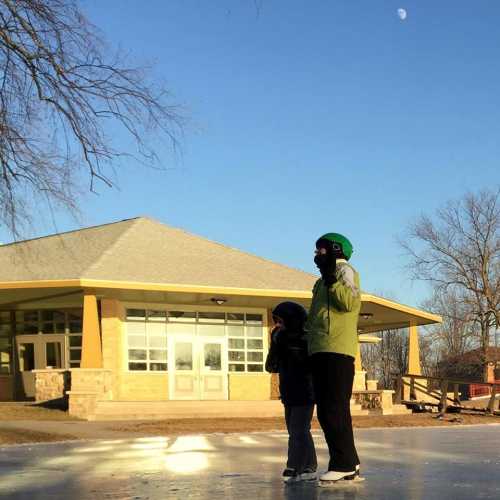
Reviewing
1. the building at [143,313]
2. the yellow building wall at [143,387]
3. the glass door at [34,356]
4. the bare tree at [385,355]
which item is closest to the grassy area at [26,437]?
the building at [143,313]

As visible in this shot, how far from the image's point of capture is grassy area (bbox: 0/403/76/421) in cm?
2134

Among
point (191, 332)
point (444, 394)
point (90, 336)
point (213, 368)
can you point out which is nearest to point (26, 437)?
point (90, 336)

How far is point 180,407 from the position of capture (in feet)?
79.9

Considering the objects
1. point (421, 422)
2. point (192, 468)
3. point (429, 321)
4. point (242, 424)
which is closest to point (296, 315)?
point (192, 468)

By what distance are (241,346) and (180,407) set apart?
658 cm

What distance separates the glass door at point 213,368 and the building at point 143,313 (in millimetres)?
35

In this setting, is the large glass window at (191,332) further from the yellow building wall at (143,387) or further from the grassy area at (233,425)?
the grassy area at (233,425)

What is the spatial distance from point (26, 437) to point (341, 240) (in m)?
10.3

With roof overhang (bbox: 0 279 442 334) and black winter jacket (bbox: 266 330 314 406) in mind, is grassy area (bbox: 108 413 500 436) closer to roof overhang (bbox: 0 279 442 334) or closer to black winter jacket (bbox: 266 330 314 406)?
roof overhang (bbox: 0 279 442 334)

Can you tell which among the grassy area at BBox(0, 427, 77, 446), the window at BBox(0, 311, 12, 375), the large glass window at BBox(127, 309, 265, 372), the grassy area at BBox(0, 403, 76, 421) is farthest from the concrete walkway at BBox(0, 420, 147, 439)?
the window at BBox(0, 311, 12, 375)

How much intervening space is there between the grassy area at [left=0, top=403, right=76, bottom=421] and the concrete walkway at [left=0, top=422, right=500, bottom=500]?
10.7 meters

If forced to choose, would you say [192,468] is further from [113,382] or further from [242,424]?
[113,382]

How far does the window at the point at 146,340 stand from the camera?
28.4m

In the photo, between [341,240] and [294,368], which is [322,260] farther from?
[294,368]
